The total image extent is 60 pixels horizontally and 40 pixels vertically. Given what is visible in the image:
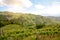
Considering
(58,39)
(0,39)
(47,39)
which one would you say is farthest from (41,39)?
(0,39)

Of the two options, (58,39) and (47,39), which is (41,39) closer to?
Answer: (47,39)

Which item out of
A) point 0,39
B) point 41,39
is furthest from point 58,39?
point 0,39

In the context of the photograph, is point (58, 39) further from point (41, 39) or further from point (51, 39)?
point (41, 39)

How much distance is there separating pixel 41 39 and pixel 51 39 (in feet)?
2.35

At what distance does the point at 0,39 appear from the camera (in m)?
16.3

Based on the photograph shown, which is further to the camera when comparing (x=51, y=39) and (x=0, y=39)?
(x=0, y=39)

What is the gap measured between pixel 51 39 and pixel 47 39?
12.1 inches

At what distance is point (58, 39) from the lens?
11.2 m

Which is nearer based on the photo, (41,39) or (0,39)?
(41,39)

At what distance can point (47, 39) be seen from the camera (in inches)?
437

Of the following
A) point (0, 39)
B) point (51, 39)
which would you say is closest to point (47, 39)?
point (51, 39)

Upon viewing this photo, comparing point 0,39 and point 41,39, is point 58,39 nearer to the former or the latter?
point 41,39

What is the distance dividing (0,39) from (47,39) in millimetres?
6786

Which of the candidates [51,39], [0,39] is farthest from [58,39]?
[0,39]
